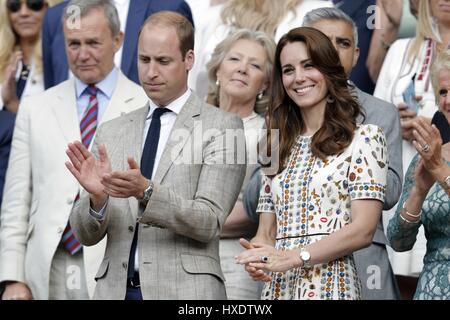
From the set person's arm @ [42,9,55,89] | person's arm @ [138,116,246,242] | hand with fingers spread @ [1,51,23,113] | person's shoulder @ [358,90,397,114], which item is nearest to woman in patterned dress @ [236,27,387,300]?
person's arm @ [138,116,246,242]

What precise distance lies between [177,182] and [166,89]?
18.6 inches

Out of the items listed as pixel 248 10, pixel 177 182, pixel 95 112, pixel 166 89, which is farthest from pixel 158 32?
pixel 248 10

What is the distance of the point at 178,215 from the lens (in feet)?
16.0

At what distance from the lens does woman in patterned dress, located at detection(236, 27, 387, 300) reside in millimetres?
4742

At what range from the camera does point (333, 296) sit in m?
4.78

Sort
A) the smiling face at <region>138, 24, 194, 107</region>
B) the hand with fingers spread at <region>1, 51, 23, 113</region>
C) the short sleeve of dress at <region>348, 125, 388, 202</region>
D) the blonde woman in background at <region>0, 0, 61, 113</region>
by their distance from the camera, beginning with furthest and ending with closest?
1. the blonde woman in background at <region>0, 0, 61, 113</region>
2. the hand with fingers spread at <region>1, 51, 23, 113</region>
3. the smiling face at <region>138, 24, 194, 107</region>
4. the short sleeve of dress at <region>348, 125, 388, 202</region>

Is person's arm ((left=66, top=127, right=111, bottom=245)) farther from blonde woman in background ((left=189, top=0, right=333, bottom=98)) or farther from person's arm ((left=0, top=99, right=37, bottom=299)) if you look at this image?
blonde woman in background ((left=189, top=0, right=333, bottom=98))

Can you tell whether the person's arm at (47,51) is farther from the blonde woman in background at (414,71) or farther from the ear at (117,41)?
the blonde woman in background at (414,71)

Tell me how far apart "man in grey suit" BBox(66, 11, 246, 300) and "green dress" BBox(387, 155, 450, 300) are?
75 cm

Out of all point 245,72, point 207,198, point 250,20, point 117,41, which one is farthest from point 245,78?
point 207,198

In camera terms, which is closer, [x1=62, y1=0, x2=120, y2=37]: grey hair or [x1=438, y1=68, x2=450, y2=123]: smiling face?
[x1=438, y1=68, x2=450, y2=123]: smiling face

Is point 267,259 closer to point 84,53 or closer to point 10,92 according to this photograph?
point 84,53

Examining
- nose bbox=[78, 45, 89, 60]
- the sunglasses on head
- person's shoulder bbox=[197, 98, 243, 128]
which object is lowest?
person's shoulder bbox=[197, 98, 243, 128]
